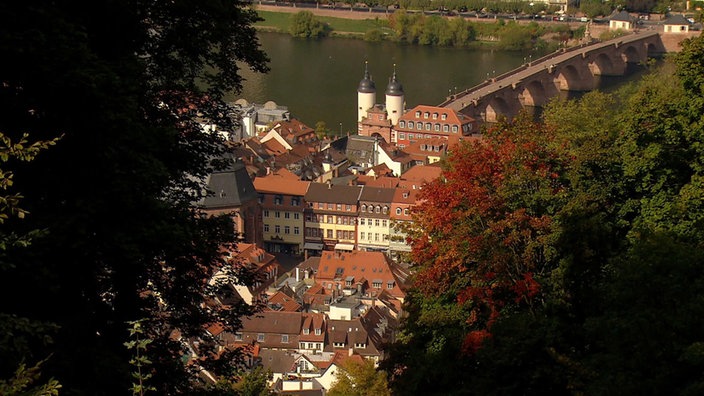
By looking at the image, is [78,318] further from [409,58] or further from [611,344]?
[409,58]

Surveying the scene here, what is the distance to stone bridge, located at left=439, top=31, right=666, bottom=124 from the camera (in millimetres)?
57844

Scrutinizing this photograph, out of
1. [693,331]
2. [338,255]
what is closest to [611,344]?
[693,331]

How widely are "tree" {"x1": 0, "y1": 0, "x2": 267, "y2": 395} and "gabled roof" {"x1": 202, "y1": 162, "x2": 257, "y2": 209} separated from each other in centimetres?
2774

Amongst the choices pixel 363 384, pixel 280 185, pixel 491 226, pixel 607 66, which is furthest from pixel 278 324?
pixel 607 66

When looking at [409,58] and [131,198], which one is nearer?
[131,198]

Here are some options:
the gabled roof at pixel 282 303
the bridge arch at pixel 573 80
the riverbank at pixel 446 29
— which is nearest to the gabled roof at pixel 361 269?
the gabled roof at pixel 282 303

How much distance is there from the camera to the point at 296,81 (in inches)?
2606

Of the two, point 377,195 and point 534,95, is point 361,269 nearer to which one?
point 377,195

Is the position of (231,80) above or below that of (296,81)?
below

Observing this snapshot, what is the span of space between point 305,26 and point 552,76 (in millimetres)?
24267

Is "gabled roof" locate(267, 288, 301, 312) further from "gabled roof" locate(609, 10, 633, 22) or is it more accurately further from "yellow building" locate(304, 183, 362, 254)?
"gabled roof" locate(609, 10, 633, 22)

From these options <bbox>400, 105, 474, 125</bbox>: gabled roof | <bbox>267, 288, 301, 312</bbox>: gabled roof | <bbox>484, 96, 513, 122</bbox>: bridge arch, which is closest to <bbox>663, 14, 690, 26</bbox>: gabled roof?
<bbox>484, 96, 513, 122</bbox>: bridge arch

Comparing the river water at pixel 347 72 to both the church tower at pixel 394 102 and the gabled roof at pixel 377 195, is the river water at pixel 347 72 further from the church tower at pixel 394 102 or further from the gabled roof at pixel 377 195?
the gabled roof at pixel 377 195

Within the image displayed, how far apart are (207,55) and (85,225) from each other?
261 centimetres
